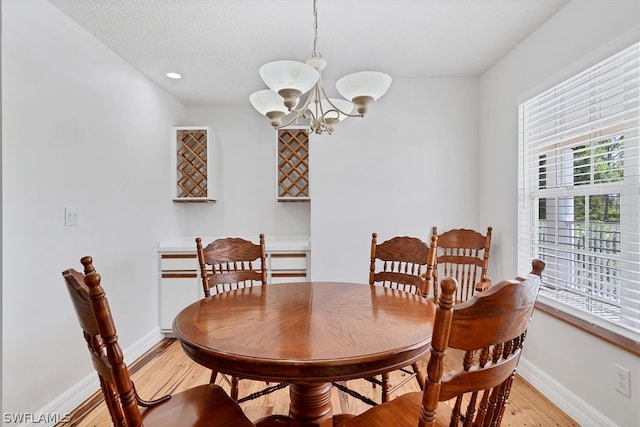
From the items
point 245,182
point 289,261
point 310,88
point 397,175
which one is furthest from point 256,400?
point 245,182

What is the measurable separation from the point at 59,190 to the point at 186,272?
1276 millimetres

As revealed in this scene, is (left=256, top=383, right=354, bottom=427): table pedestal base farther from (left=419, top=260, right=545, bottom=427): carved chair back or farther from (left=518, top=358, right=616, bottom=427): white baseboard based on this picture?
(left=518, top=358, right=616, bottom=427): white baseboard

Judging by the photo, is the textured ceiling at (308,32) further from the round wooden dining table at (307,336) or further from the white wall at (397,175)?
the round wooden dining table at (307,336)

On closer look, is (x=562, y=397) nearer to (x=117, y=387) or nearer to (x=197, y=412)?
(x=197, y=412)

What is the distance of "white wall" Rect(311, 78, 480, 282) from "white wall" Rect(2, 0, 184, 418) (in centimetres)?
149

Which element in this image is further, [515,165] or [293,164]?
[293,164]

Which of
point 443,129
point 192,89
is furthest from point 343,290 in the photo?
point 192,89

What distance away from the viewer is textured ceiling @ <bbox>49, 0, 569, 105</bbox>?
75.1 inches

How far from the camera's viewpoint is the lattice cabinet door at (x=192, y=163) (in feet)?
11.0

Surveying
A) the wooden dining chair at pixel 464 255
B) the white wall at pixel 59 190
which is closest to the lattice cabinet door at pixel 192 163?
the white wall at pixel 59 190

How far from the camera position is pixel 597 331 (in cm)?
167

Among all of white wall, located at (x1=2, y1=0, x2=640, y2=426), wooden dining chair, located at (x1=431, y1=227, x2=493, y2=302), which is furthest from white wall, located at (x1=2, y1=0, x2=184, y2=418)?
wooden dining chair, located at (x1=431, y1=227, x2=493, y2=302)

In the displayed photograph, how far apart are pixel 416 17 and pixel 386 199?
142 centimetres

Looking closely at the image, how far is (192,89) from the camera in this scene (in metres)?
3.14
